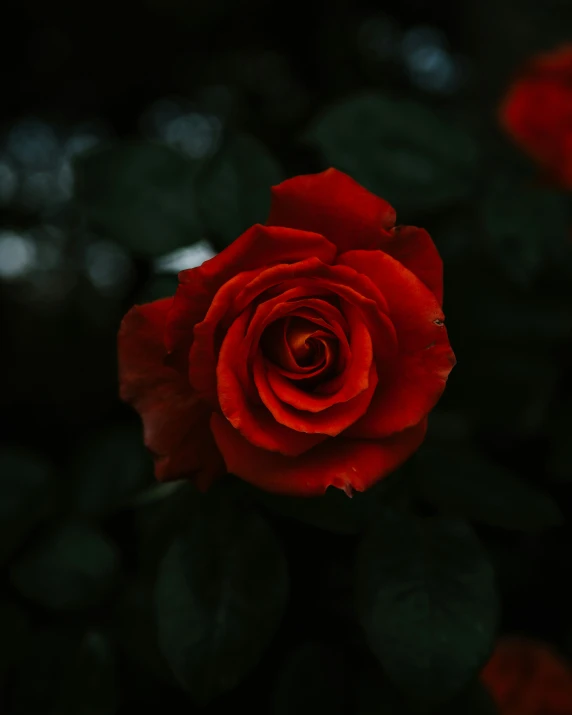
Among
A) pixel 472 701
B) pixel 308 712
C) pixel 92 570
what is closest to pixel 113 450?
pixel 92 570

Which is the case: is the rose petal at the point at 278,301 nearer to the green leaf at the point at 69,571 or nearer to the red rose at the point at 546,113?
the green leaf at the point at 69,571

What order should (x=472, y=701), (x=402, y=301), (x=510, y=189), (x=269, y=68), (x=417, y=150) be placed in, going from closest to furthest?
(x=402, y=301)
(x=472, y=701)
(x=417, y=150)
(x=510, y=189)
(x=269, y=68)

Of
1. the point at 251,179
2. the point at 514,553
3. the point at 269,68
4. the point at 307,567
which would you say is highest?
the point at 251,179

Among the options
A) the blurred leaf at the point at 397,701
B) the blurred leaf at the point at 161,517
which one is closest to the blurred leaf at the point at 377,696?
the blurred leaf at the point at 397,701

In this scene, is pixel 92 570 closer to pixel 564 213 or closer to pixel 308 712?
pixel 308 712

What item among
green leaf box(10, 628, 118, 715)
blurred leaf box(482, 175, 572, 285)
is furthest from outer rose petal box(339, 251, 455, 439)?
green leaf box(10, 628, 118, 715)

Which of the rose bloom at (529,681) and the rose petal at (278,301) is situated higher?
the rose petal at (278,301)
